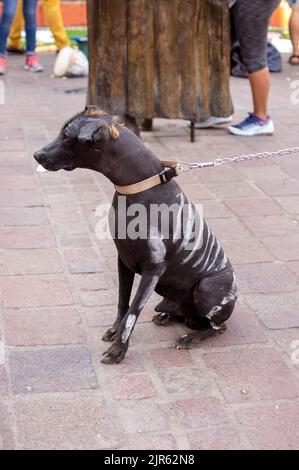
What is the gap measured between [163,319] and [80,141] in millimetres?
1044

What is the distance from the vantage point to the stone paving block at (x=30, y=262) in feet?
13.0

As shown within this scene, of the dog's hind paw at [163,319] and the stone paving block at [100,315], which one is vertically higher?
the dog's hind paw at [163,319]

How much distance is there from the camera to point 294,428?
104 inches

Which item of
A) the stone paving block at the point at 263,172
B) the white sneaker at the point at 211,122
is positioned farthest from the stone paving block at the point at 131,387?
the white sneaker at the point at 211,122

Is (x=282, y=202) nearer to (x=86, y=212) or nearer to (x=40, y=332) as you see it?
(x=86, y=212)

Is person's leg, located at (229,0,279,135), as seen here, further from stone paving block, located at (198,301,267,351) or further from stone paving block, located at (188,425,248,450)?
stone paving block, located at (188,425,248,450)

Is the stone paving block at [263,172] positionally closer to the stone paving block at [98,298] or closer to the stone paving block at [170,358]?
the stone paving block at [98,298]

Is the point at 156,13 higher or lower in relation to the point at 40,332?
higher

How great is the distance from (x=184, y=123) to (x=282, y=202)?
2.52m

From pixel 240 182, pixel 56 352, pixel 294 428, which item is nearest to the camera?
pixel 294 428

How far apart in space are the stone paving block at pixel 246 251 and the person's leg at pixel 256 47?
8.22 feet

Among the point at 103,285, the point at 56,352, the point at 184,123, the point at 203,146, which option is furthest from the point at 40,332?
the point at 184,123

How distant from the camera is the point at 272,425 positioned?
8.70ft

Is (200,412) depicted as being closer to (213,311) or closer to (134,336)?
(213,311)
